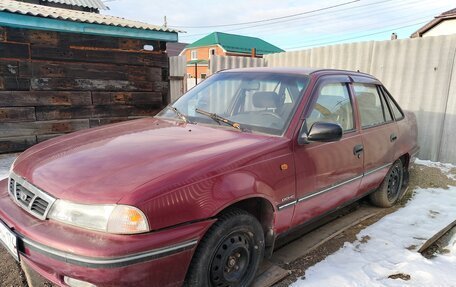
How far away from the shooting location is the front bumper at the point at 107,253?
184 cm

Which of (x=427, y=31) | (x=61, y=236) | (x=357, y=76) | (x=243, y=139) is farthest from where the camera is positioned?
(x=427, y=31)

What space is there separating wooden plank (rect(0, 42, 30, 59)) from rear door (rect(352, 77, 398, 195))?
220 inches

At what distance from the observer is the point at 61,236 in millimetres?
1937

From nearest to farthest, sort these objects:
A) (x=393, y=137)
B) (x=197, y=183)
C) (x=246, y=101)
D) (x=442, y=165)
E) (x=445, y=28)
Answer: (x=197, y=183)
(x=246, y=101)
(x=393, y=137)
(x=442, y=165)
(x=445, y=28)

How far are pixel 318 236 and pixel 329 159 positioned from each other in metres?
0.97

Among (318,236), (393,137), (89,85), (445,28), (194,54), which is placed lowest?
(318,236)

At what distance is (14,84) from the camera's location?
610 centimetres

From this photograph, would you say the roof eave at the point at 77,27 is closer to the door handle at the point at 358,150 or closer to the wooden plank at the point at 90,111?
the wooden plank at the point at 90,111

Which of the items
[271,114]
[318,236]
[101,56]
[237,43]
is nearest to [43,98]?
[101,56]

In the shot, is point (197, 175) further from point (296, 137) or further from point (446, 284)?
point (446, 284)

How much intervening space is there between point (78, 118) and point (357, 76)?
538cm

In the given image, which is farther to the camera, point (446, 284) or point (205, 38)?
point (205, 38)

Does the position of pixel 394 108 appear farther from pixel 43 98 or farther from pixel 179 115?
pixel 43 98

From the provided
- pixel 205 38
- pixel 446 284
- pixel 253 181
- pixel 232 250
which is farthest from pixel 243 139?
pixel 205 38
